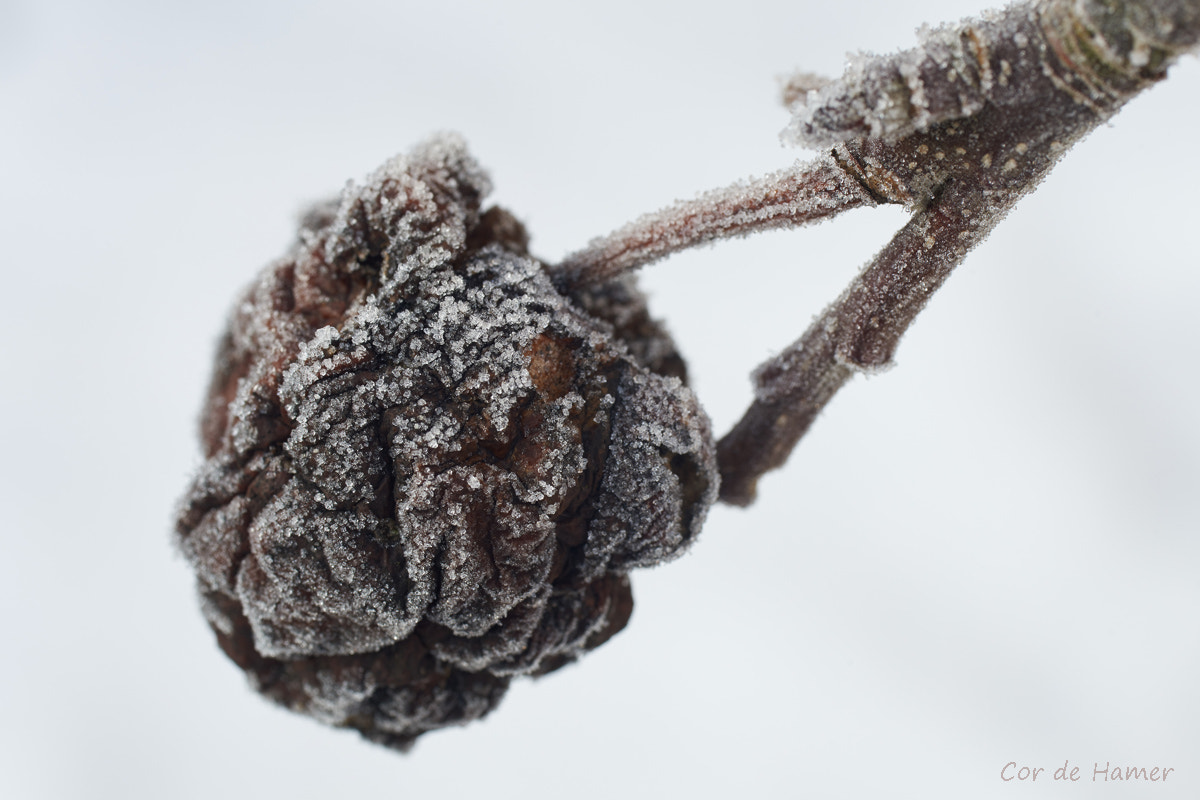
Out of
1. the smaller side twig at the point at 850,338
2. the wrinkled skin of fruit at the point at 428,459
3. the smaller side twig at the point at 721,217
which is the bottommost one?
the wrinkled skin of fruit at the point at 428,459

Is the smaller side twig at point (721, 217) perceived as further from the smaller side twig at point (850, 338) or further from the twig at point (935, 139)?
the smaller side twig at point (850, 338)

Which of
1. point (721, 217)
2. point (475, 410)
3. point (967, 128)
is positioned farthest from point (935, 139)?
point (475, 410)

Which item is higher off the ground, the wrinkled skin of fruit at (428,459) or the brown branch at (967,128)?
the brown branch at (967,128)

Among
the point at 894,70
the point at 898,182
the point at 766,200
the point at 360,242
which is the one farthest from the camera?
the point at 360,242

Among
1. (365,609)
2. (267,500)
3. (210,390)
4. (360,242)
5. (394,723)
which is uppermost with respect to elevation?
(360,242)

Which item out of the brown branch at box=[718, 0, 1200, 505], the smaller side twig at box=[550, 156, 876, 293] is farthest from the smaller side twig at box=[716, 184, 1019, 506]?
the smaller side twig at box=[550, 156, 876, 293]

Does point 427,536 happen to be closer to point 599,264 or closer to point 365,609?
point 365,609

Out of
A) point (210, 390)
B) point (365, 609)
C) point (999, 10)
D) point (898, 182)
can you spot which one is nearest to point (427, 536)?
point (365, 609)

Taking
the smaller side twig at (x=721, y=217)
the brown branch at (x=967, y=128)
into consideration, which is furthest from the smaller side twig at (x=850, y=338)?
the smaller side twig at (x=721, y=217)
